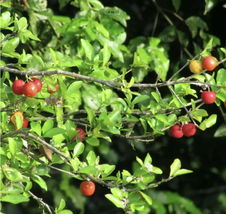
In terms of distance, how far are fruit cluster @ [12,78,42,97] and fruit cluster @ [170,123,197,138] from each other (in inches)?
21.3

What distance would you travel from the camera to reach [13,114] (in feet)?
5.96

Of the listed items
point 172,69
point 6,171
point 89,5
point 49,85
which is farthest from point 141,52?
point 6,171

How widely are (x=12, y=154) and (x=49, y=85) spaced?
0.21 meters

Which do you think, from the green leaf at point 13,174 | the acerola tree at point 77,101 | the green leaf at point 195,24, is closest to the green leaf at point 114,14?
the acerola tree at point 77,101

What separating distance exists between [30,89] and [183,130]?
1.93 feet

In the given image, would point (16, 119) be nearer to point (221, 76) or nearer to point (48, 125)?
point (48, 125)

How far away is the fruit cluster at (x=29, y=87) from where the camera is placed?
1682 millimetres

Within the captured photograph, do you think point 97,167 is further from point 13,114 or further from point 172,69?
point 172,69

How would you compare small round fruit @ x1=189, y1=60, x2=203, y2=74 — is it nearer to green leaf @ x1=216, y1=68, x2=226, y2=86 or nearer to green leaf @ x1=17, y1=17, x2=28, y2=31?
green leaf @ x1=216, y1=68, x2=226, y2=86

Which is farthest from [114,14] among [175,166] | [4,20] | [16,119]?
[16,119]

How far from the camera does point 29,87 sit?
5.50 feet

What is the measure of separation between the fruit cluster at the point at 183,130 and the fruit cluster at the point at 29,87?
1.78 ft

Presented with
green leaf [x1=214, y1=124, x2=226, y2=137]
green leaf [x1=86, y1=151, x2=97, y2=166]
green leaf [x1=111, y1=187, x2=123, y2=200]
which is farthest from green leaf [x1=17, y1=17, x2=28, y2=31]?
green leaf [x1=214, y1=124, x2=226, y2=137]

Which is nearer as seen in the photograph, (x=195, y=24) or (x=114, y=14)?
(x=114, y=14)
